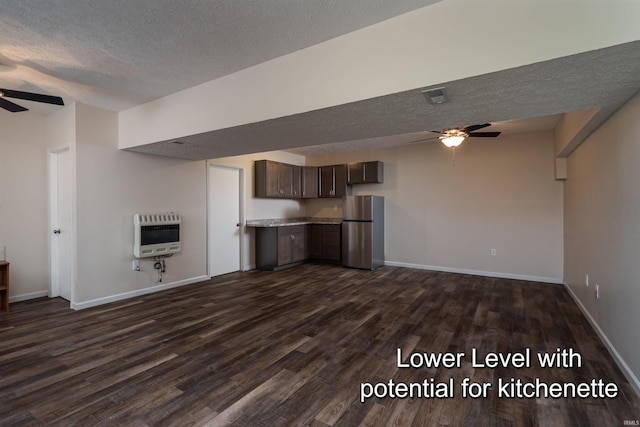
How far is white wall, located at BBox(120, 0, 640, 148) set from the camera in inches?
59.5

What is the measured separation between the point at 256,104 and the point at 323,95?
728 mm

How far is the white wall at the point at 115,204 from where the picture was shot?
12.1 ft

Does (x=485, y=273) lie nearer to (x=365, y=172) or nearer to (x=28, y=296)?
(x=365, y=172)

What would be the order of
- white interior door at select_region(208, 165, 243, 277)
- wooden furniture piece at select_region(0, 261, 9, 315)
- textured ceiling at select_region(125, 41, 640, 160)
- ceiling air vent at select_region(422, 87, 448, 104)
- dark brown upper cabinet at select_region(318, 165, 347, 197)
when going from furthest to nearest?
dark brown upper cabinet at select_region(318, 165, 347, 197), white interior door at select_region(208, 165, 243, 277), wooden furniture piece at select_region(0, 261, 9, 315), ceiling air vent at select_region(422, 87, 448, 104), textured ceiling at select_region(125, 41, 640, 160)

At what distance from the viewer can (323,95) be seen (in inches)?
91.3

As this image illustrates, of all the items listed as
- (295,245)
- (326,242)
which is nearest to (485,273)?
(326,242)

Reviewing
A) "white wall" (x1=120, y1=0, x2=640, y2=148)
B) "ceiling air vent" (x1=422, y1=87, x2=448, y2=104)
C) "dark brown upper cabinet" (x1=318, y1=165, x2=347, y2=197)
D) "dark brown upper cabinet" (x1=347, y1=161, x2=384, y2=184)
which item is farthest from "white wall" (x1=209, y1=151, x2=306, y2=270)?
"ceiling air vent" (x1=422, y1=87, x2=448, y2=104)

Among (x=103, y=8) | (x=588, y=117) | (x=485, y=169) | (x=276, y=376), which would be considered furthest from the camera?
(x=485, y=169)

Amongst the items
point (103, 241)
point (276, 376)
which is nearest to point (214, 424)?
point (276, 376)

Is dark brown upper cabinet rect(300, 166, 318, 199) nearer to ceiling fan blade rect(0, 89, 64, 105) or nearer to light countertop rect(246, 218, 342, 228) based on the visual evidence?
light countertop rect(246, 218, 342, 228)

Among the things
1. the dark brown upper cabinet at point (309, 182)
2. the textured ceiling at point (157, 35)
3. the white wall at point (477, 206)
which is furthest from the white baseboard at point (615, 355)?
the dark brown upper cabinet at point (309, 182)

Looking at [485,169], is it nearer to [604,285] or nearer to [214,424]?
[604,285]

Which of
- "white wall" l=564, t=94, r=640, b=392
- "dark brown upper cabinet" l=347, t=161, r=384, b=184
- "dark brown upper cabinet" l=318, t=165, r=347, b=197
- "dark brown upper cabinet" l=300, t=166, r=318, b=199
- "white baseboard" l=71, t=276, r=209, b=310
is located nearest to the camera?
"white wall" l=564, t=94, r=640, b=392

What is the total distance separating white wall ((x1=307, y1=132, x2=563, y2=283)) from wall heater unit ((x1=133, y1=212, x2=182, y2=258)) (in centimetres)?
403
